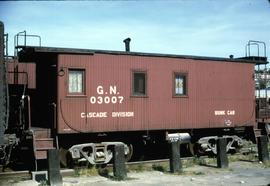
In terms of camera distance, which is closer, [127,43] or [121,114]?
[121,114]

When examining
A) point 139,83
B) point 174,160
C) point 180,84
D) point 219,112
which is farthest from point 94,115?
point 219,112

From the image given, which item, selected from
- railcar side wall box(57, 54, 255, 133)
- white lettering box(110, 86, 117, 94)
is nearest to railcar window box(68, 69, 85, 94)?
railcar side wall box(57, 54, 255, 133)

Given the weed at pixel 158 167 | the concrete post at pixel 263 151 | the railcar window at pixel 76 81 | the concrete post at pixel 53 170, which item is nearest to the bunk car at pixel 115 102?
the railcar window at pixel 76 81

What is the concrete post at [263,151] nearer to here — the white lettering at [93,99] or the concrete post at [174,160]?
the concrete post at [174,160]

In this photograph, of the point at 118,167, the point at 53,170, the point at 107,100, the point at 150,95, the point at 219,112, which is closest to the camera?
the point at 53,170

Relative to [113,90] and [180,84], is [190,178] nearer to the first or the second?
[113,90]

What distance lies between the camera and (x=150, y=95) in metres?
14.8

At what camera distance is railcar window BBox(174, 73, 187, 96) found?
605 inches

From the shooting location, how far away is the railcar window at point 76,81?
533 inches

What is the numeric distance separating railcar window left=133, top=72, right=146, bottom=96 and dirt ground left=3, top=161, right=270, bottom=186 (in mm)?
2789

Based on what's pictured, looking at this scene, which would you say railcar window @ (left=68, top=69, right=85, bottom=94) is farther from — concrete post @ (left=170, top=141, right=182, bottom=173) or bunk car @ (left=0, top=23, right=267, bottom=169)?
concrete post @ (left=170, top=141, right=182, bottom=173)

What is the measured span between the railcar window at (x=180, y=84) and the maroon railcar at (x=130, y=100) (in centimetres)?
3

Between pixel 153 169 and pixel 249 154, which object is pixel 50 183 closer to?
pixel 153 169

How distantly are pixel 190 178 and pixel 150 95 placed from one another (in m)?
3.84
